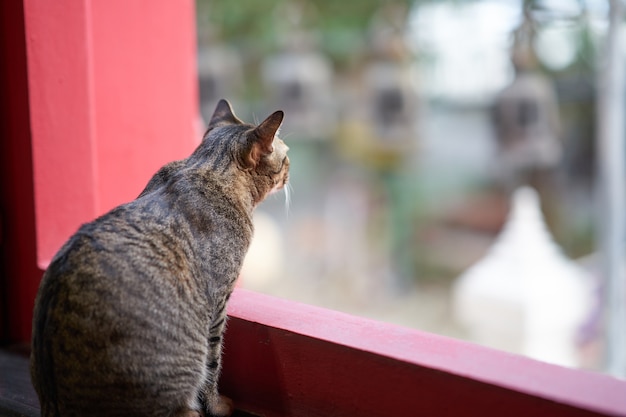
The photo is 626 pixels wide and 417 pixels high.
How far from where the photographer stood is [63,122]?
191 cm

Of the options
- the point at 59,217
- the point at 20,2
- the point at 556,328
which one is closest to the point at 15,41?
the point at 20,2

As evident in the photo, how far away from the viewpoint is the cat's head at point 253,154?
1540 millimetres

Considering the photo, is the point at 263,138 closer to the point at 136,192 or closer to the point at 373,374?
the point at 373,374

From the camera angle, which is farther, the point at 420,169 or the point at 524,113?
the point at 420,169

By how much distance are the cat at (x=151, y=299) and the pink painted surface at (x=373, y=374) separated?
0.10 metres

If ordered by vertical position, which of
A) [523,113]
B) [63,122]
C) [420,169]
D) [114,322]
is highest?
[63,122]

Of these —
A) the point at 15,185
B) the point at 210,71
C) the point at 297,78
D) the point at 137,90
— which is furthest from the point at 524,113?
the point at 15,185

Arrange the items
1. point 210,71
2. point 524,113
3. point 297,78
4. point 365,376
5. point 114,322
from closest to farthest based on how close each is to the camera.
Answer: point 114,322 → point 365,376 → point 524,113 → point 297,78 → point 210,71

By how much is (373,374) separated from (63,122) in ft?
3.74

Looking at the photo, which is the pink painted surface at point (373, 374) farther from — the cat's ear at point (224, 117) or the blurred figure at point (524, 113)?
the blurred figure at point (524, 113)

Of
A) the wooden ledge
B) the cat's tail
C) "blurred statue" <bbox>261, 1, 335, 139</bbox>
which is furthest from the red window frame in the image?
"blurred statue" <bbox>261, 1, 335, 139</bbox>

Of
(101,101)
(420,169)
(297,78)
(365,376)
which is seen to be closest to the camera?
(365,376)

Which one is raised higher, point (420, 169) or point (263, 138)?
point (263, 138)

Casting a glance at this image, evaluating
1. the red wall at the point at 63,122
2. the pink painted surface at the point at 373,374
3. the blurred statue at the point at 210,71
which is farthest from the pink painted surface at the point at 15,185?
the blurred statue at the point at 210,71
